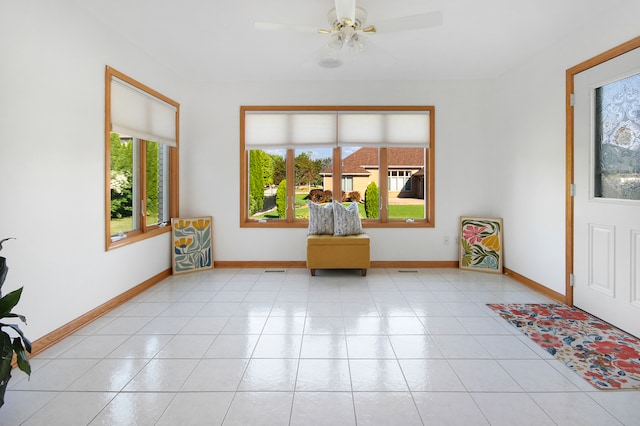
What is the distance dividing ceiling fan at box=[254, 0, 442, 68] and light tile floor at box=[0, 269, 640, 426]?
2352 mm

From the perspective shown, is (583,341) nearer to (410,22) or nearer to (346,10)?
(410,22)

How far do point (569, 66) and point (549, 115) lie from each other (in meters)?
0.50

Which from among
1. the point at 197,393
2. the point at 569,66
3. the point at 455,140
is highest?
the point at 569,66

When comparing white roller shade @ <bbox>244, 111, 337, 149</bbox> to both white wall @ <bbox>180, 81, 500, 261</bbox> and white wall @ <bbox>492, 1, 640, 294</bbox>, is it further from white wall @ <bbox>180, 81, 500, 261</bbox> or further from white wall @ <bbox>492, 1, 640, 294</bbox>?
white wall @ <bbox>492, 1, 640, 294</bbox>

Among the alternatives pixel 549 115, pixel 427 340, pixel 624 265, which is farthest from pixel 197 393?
pixel 549 115

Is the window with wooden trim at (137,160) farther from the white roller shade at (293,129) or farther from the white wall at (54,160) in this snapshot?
the white roller shade at (293,129)

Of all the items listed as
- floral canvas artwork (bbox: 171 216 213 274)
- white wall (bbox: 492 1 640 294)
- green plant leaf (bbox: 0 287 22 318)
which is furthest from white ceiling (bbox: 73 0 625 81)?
green plant leaf (bbox: 0 287 22 318)

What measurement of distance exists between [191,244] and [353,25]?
3.51 meters

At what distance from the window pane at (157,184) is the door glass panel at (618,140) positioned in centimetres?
465

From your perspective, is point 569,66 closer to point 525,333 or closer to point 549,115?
point 549,115

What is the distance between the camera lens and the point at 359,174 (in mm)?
5402

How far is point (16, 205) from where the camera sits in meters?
2.40

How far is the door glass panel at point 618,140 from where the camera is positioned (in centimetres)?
284

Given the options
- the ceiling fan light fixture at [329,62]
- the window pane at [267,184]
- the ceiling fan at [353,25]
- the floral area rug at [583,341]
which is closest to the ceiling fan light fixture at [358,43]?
the ceiling fan at [353,25]
